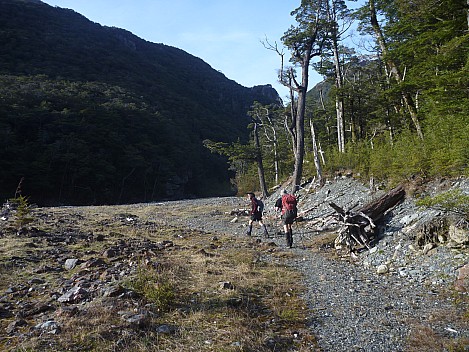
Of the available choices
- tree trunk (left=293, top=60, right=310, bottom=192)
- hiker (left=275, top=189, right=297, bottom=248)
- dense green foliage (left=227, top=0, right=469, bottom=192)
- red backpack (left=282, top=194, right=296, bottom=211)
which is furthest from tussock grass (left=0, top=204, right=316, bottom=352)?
tree trunk (left=293, top=60, right=310, bottom=192)

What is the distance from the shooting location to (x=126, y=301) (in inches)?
176

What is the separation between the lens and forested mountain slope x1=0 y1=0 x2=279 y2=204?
3872 centimetres

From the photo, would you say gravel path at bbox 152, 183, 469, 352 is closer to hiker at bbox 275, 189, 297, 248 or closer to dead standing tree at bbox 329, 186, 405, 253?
dead standing tree at bbox 329, 186, 405, 253

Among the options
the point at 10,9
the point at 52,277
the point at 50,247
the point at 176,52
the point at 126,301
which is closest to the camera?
the point at 126,301

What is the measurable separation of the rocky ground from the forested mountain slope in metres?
26.6

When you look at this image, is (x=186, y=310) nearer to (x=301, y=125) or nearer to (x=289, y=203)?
(x=289, y=203)

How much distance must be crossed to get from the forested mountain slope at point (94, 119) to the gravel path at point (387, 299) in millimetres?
27448

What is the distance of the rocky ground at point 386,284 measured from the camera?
12.4ft

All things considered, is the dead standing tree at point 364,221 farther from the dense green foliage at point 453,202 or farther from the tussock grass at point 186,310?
the tussock grass at point 186,310

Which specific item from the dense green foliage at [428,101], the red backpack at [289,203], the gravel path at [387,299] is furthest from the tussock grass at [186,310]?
the dense green foliage at [428,101]

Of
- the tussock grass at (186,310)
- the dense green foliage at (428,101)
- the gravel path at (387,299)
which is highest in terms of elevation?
the dense green foliage at (428,101)

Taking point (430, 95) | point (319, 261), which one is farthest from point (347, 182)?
point (319, 261)

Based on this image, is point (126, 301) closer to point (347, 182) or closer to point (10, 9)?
point (347, 182)

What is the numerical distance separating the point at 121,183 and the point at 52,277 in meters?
42.6
